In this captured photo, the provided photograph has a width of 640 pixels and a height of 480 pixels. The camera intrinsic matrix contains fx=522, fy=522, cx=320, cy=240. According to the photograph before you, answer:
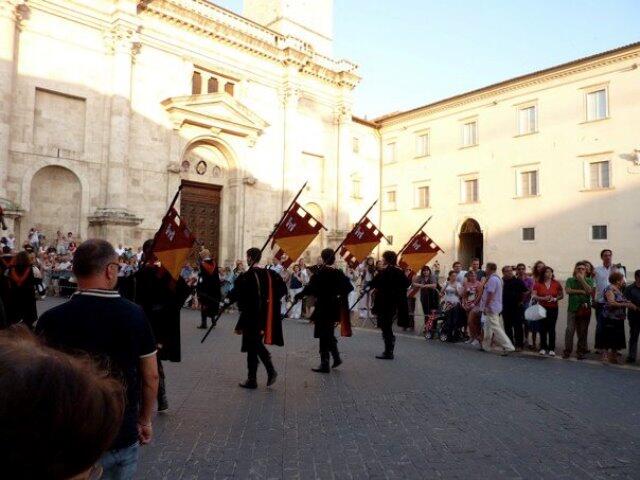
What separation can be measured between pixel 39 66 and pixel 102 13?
11.6 feet

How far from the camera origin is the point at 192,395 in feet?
23.0

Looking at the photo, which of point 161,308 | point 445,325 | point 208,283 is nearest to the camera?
point 161,308

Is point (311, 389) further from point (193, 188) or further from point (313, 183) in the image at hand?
point (313, 183)

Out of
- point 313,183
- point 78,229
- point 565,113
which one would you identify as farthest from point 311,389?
point 565,113

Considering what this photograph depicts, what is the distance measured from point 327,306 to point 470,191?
85.6ft

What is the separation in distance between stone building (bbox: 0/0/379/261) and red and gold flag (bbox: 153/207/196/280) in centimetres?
1611

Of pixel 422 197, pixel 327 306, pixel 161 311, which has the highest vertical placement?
pixel 422 197

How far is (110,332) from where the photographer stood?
290 centimetres

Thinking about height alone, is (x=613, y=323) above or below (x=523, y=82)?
below

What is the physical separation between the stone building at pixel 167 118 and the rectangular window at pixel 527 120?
9969mm

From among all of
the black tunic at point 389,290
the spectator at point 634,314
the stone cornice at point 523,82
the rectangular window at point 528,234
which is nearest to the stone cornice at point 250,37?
the stone cornice at point 523,82

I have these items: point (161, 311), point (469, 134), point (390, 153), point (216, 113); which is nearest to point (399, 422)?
point (161, 311)

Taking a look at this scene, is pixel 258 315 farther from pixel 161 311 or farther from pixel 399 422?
pixel 399 422

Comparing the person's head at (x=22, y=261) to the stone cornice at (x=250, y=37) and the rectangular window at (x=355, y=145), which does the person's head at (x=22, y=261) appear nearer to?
the stone cornice at (x=250, y=37)
